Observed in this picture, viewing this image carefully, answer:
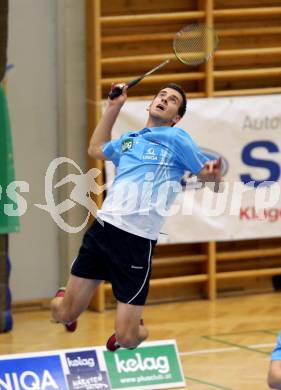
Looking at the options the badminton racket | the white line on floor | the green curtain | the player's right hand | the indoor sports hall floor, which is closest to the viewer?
the player's right hand

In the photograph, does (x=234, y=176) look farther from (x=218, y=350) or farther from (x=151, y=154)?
(x=151, y=154)

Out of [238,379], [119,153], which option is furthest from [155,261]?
[119,153]

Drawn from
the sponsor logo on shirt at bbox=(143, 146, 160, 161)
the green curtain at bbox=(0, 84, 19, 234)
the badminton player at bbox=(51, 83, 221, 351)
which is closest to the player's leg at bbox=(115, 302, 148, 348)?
the badminton player at bbox=(51, 83, 221, 351)

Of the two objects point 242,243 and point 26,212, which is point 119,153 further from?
point 242,243

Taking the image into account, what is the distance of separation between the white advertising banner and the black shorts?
344 centimetres

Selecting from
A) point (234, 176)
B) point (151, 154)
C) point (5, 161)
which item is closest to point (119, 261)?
point (151, 154)

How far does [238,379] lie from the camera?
832cm

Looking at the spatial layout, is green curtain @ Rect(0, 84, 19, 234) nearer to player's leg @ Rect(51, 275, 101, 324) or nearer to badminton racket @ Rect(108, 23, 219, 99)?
badminton racket @ Rect(108, 23, 219, 99)

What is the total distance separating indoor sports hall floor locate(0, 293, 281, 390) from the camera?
852 centimetres

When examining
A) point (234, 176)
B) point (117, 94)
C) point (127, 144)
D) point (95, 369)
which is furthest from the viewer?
point (234, 176)

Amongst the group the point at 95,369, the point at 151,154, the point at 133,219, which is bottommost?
the point at 95,369

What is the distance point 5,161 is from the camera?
389 inches

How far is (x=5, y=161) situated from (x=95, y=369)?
100 inches

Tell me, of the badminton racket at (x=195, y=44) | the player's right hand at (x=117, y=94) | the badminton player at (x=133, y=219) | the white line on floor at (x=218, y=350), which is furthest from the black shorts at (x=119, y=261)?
the white line on floor at (x=218, y=350)
